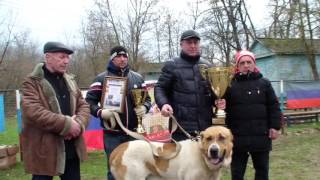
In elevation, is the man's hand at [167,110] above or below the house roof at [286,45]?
below

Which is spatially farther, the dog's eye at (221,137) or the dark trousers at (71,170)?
the dark trousers at (71,170)

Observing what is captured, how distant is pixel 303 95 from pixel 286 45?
1264 cm

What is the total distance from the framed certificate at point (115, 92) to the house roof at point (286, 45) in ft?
76.2

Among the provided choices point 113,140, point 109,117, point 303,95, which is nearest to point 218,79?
point 109,117

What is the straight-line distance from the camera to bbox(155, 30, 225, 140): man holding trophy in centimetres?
448

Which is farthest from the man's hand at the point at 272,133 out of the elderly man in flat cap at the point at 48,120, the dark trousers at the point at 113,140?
the elderly man in flat cap at the point at 48,120

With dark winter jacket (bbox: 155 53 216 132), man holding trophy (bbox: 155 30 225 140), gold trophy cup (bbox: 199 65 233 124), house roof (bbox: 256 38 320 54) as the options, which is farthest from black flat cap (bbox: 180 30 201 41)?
house roof (bbox: 256 38 320 54)

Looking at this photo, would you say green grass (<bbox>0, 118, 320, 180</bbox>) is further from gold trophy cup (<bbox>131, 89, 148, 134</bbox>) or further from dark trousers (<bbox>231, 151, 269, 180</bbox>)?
gold trophy cup (<bbox>131, 89, 148, 134</bbox>)

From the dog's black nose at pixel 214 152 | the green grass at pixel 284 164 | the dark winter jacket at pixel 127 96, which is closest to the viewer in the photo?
the dog's black nose at pixel 214 152

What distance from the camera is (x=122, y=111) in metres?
5.10

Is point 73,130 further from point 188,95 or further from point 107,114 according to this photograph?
point 188,95

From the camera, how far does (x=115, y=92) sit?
5.04 m

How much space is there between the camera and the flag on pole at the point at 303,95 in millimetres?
15938

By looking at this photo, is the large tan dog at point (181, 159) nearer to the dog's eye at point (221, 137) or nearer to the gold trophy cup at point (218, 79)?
the dog's eye at point (221, 137)
